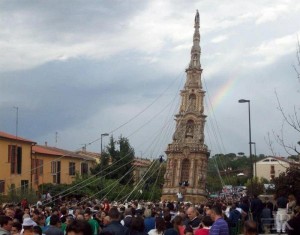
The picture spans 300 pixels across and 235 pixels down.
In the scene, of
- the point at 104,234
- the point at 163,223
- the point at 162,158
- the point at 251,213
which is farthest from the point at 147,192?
A: the point at 104,234

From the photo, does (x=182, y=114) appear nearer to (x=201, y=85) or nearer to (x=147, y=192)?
(x=201, y=85)

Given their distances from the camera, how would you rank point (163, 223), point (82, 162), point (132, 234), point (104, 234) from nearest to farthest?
point (104, 234), point (132, 234), point (163, 223), point (82, 162)

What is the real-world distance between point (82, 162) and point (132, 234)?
6686 cm

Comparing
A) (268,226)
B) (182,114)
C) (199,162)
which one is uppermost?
(182,114)

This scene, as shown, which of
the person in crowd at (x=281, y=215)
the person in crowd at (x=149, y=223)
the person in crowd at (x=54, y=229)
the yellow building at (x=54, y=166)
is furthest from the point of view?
the yellow building at (x=54, y=166)

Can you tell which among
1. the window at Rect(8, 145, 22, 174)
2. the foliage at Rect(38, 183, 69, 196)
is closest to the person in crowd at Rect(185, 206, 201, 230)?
the window at Rect(8, 145, 22, 174)

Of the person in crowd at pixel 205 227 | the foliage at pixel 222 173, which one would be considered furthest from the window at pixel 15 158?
the person in crowd at pixel 205 227

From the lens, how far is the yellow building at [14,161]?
172 ft

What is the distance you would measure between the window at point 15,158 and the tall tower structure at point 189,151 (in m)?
15.0

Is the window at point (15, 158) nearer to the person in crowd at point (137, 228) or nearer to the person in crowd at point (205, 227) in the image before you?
the person in crowd at point (205, 227)

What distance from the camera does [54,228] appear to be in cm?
1080

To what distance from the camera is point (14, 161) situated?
54656mm

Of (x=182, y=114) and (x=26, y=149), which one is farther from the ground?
(x=182, y=114)

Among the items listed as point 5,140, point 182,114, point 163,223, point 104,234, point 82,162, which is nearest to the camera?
point 104,234
